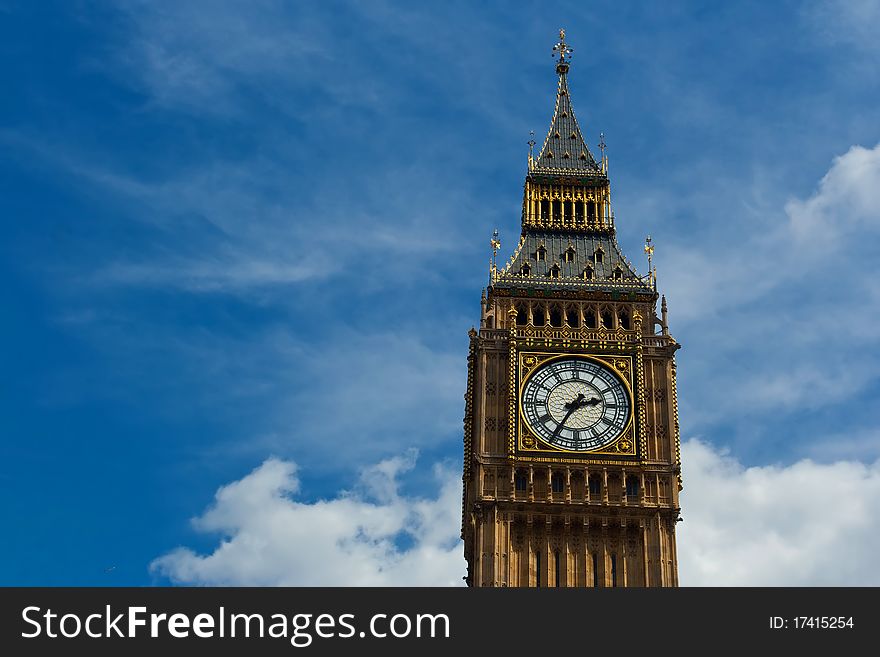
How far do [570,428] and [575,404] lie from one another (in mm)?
1483

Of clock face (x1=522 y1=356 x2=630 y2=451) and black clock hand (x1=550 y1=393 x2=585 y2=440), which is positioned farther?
black clock hand (x1=550 y1=393 x2=585 y2=440)

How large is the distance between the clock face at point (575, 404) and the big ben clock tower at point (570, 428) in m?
0.06

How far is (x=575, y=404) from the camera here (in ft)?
301

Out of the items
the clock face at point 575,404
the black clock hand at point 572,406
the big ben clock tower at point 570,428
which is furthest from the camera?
the black clock hand at point 572,406

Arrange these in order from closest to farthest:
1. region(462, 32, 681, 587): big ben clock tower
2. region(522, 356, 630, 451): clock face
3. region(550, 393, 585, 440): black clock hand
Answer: region(462, 32, 681, 587): big ben clock tower, region(522, 356, 630, 451): clock face, region(550, 393, 585, 440): black clock hand

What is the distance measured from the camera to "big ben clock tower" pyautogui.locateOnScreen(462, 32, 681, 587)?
88500mm

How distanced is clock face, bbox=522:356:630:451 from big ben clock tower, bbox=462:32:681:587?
58mm

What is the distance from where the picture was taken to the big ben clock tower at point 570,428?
290 feet

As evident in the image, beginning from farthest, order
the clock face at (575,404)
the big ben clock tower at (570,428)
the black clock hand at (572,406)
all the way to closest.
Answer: the black clock hand at (572,406) → the clock face at (575,404) → the big ben clock tower at (570,428)
